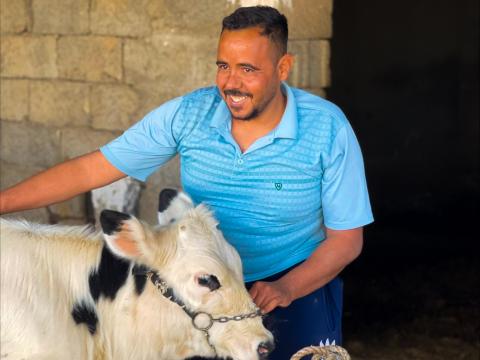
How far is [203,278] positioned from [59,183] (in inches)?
30.7

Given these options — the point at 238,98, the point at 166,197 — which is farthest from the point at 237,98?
the point at 166,197

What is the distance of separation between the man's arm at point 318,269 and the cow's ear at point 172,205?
35 cm

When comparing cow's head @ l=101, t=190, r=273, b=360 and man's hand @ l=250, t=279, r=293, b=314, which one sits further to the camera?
man's hand @ l=250, t=279, r=293, b=314

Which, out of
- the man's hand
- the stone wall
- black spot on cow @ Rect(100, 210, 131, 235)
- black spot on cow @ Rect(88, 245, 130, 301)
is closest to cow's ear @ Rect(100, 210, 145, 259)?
black spot on cow @ Rect(100, 210, 131, 235)

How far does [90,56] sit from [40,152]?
28.8 inches

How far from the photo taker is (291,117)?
333 centimetres

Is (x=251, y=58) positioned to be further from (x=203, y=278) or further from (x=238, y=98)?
(x=203, y=278)

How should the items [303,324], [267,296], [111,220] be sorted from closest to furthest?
[111,220] → [267,296] → [303,324]

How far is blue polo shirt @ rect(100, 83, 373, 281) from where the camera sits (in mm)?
3307

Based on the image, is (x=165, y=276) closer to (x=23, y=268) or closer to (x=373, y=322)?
(x=23, y=268)

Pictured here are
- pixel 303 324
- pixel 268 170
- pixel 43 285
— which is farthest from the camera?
pixel 303 324

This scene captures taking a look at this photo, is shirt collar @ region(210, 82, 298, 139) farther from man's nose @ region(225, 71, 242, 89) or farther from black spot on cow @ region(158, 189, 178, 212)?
black spot on cow @ region(158, 189, 178, 212)

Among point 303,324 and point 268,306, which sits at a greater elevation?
point 268,306

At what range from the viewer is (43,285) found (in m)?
3.01
